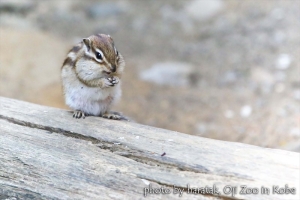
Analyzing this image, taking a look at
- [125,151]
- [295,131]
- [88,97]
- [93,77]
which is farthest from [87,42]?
[295,131]

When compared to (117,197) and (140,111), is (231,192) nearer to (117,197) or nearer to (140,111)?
(117,197)

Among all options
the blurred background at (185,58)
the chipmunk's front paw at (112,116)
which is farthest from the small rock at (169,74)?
the chipmunk's front paw at (112,116)

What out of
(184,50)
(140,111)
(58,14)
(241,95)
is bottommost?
(140,111)

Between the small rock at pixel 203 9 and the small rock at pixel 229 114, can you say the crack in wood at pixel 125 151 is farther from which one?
the small rock at pixel 203 9

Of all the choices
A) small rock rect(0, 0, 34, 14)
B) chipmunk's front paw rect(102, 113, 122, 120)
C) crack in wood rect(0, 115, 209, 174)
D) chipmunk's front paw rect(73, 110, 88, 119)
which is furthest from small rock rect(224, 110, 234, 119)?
small rock rect(0, 0, 34, 14)

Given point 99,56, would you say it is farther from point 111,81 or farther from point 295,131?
point 295,131

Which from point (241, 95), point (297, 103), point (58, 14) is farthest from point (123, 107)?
point (58, 14)
